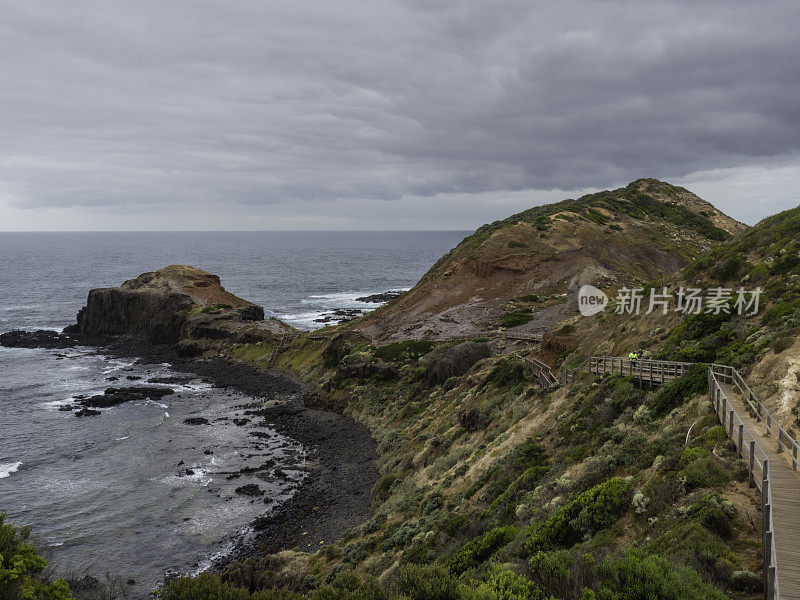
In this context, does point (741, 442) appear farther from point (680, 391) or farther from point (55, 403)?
point (55, 403)

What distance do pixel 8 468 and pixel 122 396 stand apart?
16.6 metres

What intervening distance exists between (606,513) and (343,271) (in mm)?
181090

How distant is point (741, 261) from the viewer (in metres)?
26.6

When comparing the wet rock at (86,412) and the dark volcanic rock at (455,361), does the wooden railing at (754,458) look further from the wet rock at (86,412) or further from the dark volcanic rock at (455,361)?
the wet rock at (86,412)

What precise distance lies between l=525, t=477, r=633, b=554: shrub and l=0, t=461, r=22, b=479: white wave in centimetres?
4113

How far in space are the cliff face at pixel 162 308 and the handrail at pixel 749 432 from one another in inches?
2713

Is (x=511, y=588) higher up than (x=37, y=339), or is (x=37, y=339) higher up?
(x=511, y=588)

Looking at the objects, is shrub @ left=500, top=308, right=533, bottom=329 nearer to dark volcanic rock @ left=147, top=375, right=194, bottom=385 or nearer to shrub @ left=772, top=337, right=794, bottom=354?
shrub @ left=772, top=337, right=794, bottom=354

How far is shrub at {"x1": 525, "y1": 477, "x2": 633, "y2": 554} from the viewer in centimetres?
1311

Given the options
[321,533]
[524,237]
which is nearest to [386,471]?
[321,533]

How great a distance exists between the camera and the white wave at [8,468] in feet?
125

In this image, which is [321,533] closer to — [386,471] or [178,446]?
[386,471]

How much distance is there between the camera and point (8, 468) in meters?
39.0

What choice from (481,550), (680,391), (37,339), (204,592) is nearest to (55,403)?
(37,339)
